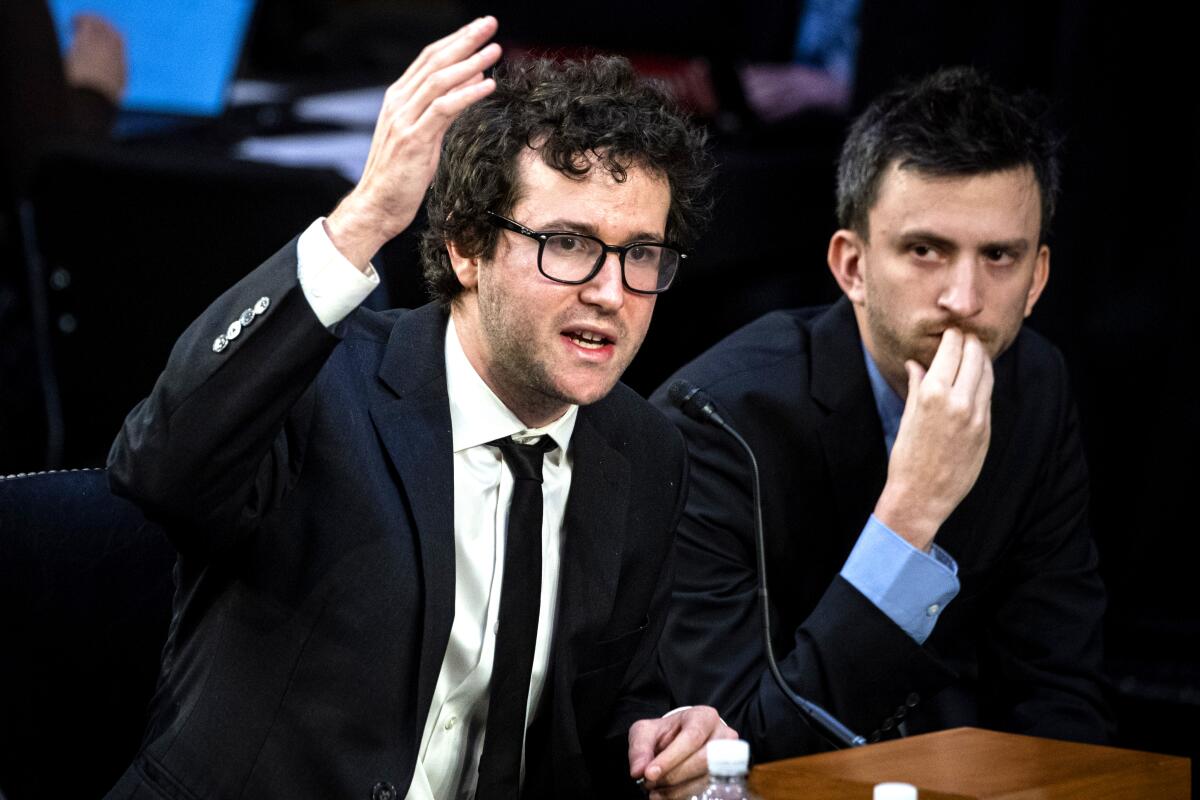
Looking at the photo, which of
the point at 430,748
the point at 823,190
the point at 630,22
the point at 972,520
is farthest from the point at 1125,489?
the point at 430,748

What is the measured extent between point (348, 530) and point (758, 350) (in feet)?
3.06

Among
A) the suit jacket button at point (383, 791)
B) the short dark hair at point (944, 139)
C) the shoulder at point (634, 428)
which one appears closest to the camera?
the suit jacket button at point (383, 791)

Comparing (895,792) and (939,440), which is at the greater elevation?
(939,440)

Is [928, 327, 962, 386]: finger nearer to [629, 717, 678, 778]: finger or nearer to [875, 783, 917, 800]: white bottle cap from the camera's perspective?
[629, 717, 678, 778]: finger

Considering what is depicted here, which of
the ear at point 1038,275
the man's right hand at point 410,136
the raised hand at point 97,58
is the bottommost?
the ear at point 1038,275

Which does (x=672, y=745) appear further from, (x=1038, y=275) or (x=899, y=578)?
(x=1038, y=275)

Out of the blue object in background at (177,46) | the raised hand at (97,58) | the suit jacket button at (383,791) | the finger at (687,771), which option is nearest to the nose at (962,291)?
the finger at (687,771)

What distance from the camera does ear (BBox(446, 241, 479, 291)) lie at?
71.8 inches

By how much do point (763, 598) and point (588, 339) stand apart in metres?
0.39

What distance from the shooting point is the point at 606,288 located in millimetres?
1729

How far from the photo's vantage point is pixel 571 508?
1.85m

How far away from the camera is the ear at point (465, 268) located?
71.8 inches

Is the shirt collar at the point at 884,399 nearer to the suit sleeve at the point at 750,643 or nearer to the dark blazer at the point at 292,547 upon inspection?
the suit sleeve at the point at 750,643

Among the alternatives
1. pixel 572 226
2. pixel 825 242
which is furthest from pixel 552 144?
pixel 825 242
